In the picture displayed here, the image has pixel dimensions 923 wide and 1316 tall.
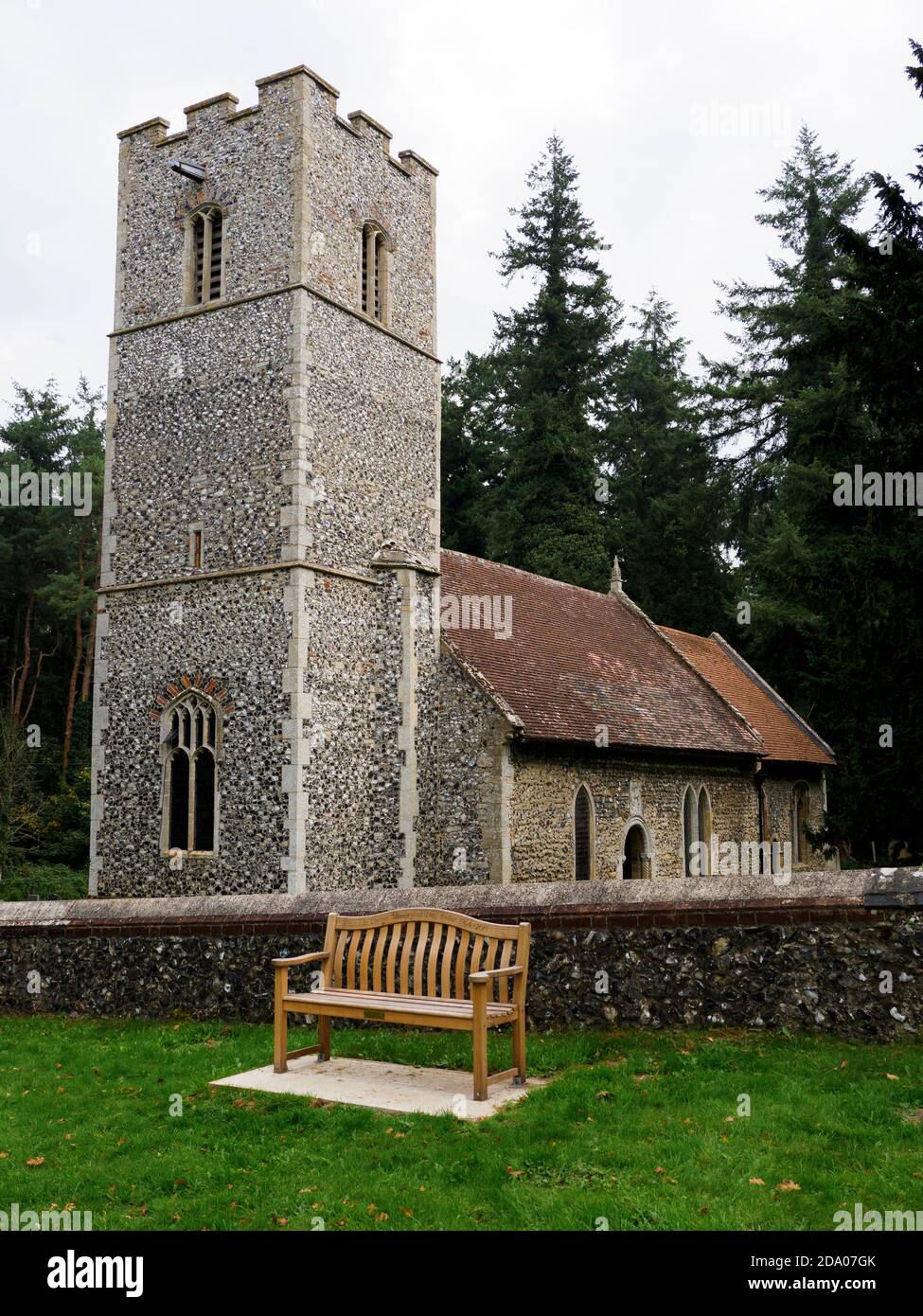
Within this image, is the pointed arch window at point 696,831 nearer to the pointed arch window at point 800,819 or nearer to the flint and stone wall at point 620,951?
the pointed arch window at point 800,819

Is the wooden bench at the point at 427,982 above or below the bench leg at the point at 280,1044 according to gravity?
above

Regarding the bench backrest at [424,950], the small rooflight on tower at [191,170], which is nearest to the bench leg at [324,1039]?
the bench backrest at [424,950]

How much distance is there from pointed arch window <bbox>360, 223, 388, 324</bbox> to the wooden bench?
43.7ft

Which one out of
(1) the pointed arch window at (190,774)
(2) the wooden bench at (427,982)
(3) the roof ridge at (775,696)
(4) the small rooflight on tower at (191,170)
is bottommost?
(2) the wooden bench at (427,982)

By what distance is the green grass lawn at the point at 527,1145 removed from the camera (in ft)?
15.5

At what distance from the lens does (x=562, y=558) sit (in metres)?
34.6

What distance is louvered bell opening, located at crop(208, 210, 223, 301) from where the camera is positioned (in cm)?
1769

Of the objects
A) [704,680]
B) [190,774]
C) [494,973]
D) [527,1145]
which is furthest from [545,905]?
[704,680]

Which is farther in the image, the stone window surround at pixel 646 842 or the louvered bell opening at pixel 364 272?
the stone window surround at pixel 646 842

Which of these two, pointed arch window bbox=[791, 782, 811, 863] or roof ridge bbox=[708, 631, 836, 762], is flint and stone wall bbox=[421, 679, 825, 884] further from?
roof ridge bbox=[708, 631, 836, 762]

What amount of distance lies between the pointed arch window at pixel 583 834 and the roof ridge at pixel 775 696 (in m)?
11.7

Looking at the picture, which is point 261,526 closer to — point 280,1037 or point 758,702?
point 280,1037

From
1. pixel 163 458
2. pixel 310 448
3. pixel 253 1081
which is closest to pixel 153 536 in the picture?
pixel 163 458

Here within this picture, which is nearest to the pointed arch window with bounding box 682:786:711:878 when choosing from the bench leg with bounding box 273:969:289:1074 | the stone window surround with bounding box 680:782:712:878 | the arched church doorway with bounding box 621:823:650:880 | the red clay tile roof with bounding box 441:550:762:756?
the stone window surround with bounding box 680:782:712:878
